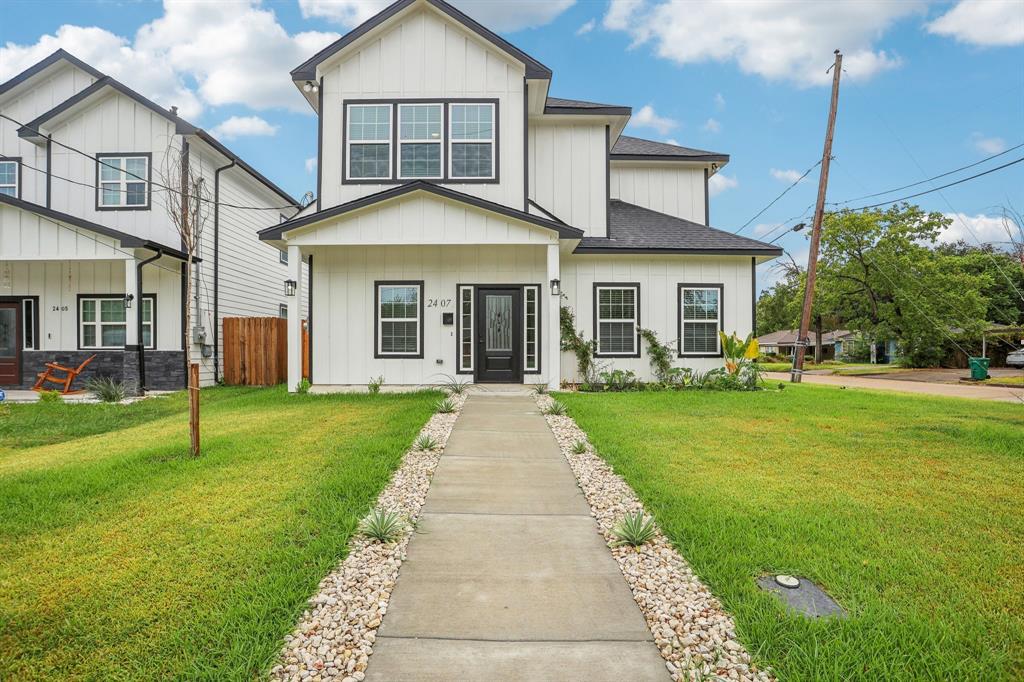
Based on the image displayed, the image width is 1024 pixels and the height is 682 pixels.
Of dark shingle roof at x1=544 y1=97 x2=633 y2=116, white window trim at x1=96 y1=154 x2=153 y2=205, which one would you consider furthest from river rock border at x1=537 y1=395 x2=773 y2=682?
white window trim at x1=96 y1=154 x2=153 y2=205

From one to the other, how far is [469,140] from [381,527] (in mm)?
10027

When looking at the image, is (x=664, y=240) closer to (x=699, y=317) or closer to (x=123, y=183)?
(x=699, y=317)

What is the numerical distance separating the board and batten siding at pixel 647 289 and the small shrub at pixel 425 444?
6.25 meters

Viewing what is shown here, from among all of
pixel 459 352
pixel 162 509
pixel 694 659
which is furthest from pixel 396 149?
pixel 694 659

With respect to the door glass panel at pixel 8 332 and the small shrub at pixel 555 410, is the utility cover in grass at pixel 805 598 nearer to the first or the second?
the small shrub at pixel 555 410

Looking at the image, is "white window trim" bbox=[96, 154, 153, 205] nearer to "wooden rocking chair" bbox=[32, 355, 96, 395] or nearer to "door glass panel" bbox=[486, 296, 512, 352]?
"wooden rocking chair" bbox=[32, 355, 96, 395]

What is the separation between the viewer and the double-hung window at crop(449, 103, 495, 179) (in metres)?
11.8

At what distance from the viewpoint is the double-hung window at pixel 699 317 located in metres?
12.1

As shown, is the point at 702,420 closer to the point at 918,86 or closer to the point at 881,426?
the point at 881,426

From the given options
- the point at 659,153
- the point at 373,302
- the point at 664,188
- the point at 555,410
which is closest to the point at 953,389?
the point at 664,188

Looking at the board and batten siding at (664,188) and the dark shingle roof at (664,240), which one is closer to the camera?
the dark shingle roof at (664,240)

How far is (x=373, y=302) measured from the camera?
11.7 m

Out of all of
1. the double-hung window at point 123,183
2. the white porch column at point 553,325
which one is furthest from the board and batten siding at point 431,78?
the double-hung window at point 123,183

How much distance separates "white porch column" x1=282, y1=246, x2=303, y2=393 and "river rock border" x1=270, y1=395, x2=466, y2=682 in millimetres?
7409
